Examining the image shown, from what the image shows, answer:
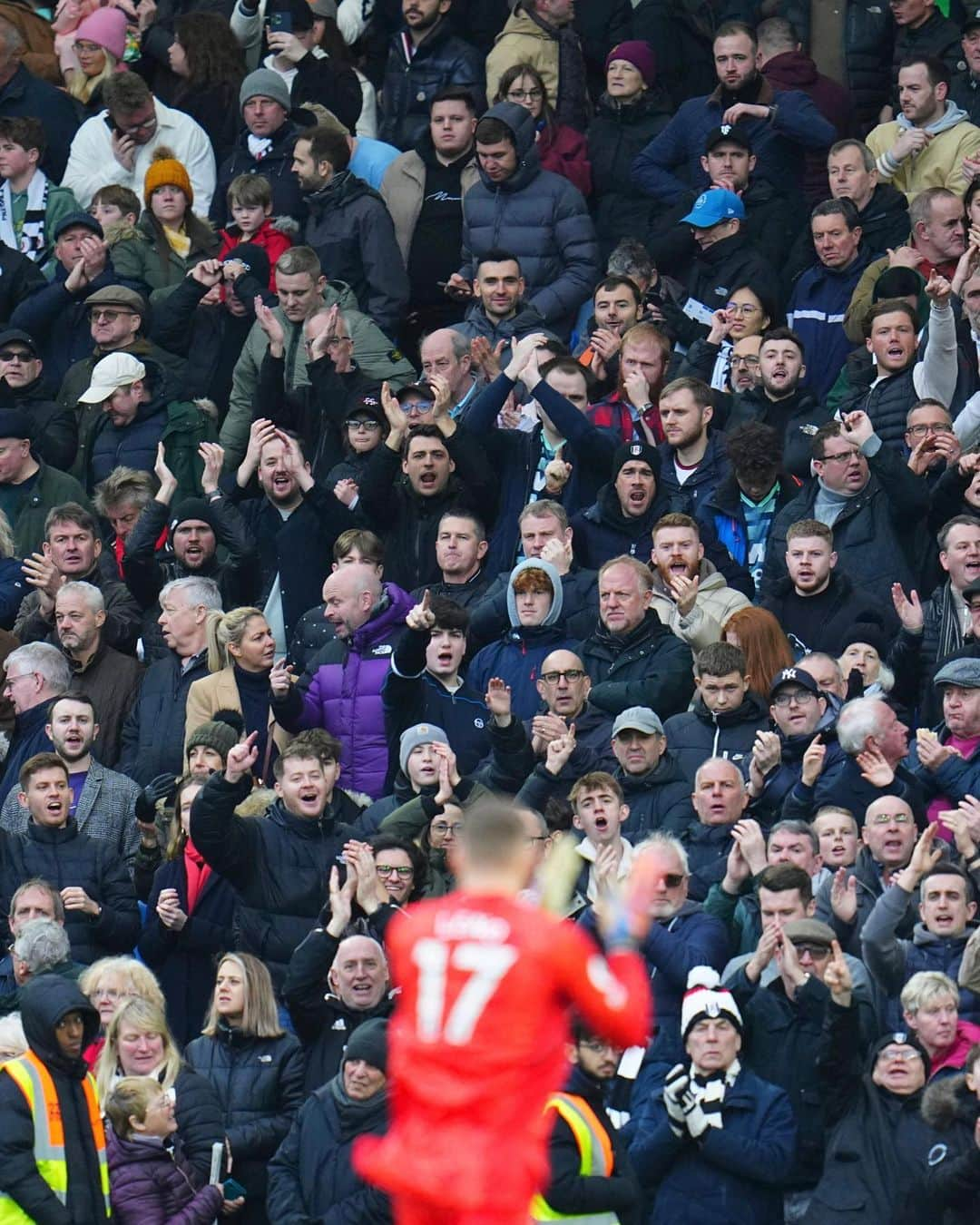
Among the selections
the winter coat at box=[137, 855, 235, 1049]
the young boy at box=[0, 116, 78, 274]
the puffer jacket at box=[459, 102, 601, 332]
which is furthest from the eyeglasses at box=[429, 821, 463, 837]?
the young boy at box=[0, 116, 78, 274]

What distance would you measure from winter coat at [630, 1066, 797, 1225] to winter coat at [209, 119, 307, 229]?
8559mm

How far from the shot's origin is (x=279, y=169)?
19531 mm

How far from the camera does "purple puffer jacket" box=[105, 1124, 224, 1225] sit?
39.3ft

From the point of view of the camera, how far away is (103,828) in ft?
48.4

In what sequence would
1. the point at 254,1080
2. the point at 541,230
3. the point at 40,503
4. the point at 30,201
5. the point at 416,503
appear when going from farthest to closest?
the point at 30,201
the point at 541,230
the point at 40,503
the point at 416,503
the point at 254,1080

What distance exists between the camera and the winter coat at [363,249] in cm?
1852

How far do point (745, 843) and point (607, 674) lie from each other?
202cm

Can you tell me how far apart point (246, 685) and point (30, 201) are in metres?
5.64

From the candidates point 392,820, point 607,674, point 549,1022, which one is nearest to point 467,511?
point 607,674

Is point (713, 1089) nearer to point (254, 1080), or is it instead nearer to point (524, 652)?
point (254, 1080)

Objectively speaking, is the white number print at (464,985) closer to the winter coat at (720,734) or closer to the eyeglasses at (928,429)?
the winter coat at (720,734)

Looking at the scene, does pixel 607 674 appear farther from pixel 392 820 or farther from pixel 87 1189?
pixel 87 1189

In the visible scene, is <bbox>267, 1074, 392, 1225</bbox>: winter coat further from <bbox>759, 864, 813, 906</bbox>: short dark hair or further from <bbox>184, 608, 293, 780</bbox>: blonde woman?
<bbox>184, 608, 293, 780</bbox>: blonde woman

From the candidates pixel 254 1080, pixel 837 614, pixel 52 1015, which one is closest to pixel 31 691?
pixel 254 1080
